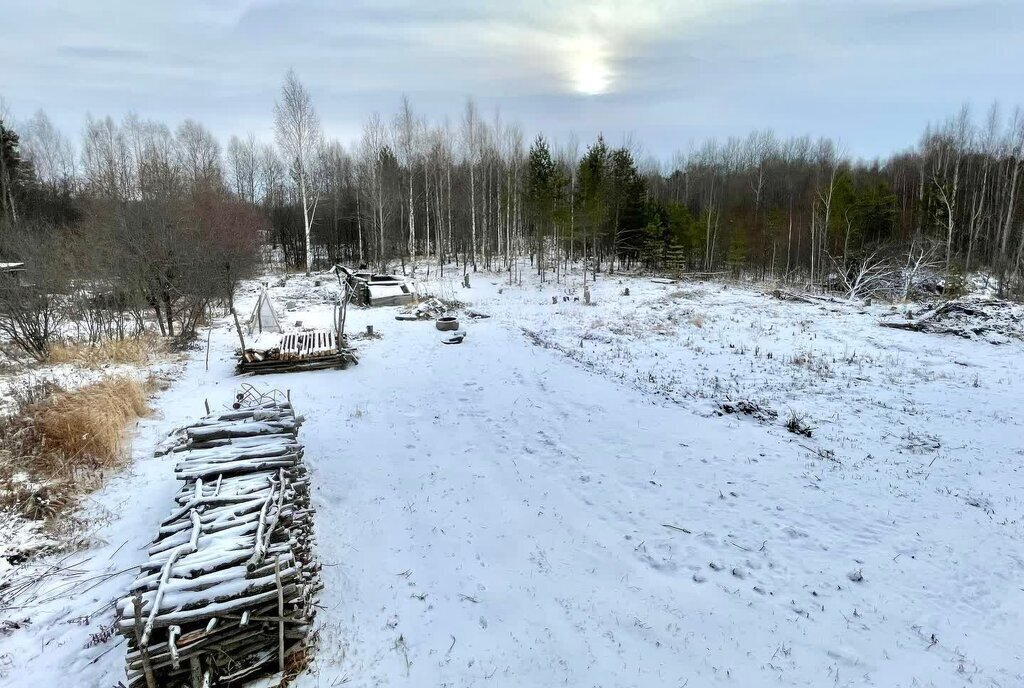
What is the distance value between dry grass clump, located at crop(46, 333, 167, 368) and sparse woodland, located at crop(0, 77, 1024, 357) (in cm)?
388

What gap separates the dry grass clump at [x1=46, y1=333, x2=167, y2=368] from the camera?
39.5 ft

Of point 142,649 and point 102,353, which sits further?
point 102,353

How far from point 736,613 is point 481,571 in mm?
2717

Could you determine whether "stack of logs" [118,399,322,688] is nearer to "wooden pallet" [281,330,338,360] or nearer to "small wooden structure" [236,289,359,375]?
"small wooden structure" [236,289,359,375]

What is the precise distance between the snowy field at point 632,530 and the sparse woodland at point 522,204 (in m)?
12.3

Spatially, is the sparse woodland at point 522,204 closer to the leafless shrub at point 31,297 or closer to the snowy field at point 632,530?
the leafless shrub at point 31,297

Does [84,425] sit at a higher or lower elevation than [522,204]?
lower

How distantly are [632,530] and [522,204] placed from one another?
34982 millimetres

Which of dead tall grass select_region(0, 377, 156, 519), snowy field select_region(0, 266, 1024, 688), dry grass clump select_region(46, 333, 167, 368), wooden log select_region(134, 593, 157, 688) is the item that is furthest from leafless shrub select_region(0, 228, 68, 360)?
wooden log select_region(134, 593, 157, 688)

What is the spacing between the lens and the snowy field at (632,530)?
4383mm

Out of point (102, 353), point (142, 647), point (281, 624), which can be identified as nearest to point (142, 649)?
point (142, 647)

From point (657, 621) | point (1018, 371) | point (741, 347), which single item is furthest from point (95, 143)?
point (1018, 371)

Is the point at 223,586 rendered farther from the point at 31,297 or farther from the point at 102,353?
the point at 31,297

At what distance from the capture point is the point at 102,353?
1238cm
